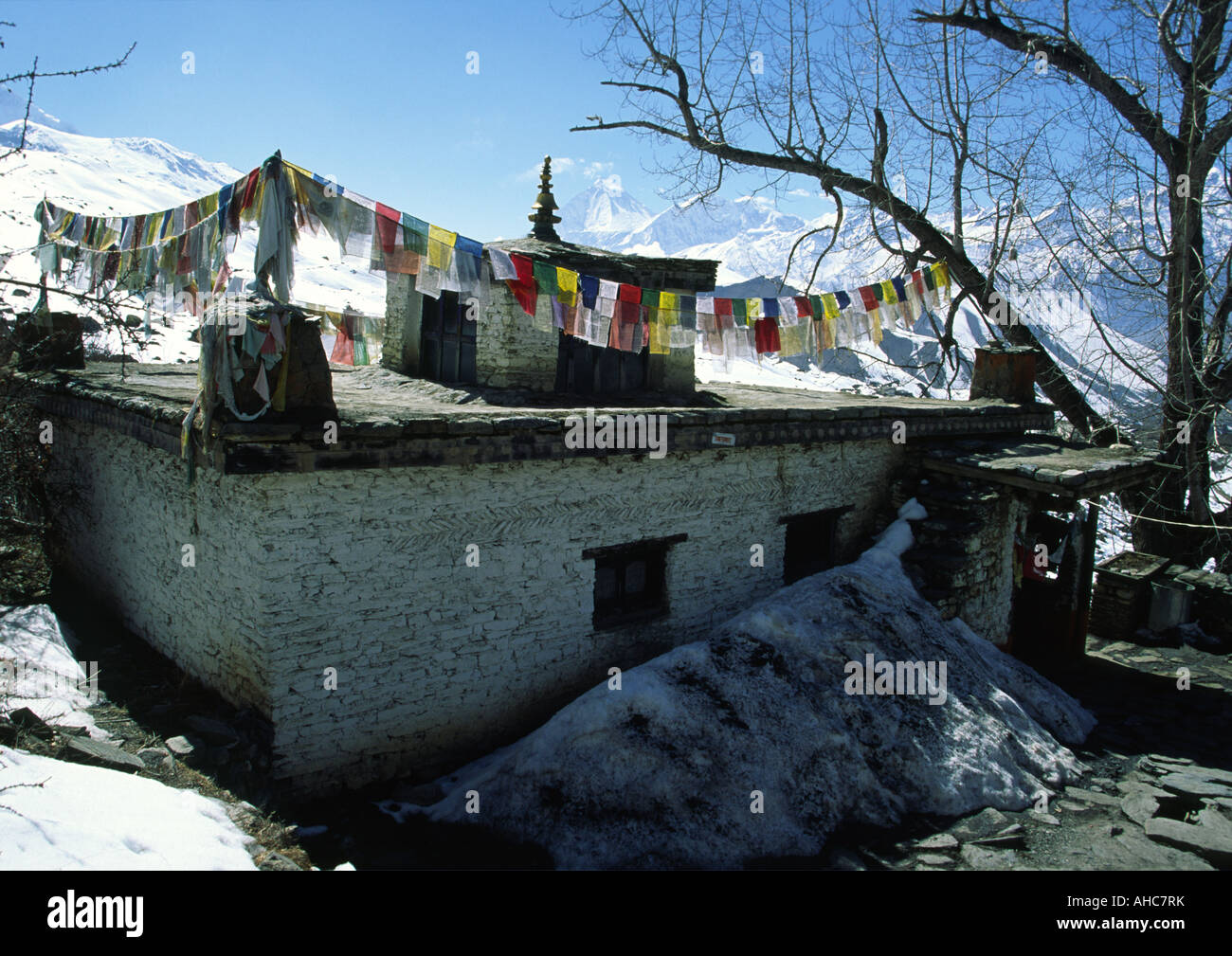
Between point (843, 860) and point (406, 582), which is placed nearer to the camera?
point (843, 860)

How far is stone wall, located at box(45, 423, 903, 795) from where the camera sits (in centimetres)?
582

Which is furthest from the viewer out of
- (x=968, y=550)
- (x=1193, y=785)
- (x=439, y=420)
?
(x=968, y=550)

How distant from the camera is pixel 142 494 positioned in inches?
304

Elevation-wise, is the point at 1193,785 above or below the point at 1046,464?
below

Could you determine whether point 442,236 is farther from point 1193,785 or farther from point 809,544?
point 1193,785

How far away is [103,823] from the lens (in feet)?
14.9

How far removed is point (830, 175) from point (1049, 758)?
1160 centimetres

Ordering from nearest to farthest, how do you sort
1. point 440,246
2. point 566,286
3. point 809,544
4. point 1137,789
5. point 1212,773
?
point 440,246, point 1137,789, point 1212,773, point 566,286, point 809,544

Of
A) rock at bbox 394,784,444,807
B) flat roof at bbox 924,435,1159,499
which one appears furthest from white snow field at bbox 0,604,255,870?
flat roof at bbox 924,435,1159,499

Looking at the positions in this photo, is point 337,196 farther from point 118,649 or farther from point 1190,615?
point 1190,615

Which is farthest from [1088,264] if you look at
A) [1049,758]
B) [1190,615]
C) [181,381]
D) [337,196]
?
[181,381]

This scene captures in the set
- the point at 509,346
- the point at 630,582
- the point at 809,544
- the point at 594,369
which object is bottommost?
the point at 630,582

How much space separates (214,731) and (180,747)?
0.82 feet

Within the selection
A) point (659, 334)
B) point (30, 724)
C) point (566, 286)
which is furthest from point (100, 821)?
point (659, 334)
